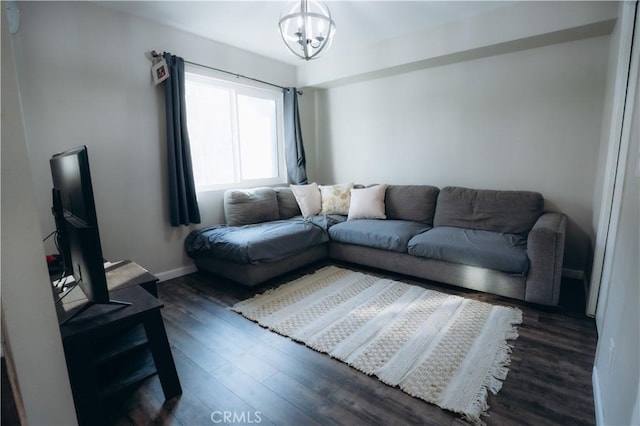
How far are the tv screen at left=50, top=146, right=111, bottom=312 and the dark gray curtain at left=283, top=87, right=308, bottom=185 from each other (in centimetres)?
289

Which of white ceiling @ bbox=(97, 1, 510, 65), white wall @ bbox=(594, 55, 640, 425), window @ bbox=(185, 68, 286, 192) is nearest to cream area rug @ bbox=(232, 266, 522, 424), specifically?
white wall @ bbox=(594, 55, 640, 425)

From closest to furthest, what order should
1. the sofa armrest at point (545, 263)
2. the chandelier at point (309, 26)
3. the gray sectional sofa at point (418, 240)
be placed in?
the chandelier at point (309, 26) < the sofa armrest at point (545, 263) < the gray sectional sofa at point (418, 240)

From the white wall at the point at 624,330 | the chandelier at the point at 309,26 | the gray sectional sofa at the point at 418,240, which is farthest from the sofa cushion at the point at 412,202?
the white wall at the point at 624,330

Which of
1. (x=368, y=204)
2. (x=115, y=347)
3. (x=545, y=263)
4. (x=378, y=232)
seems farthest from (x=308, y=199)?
(x=115, y=347)

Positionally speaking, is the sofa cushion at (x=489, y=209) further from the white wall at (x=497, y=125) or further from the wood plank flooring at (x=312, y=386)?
the wood plank flooring at (x=312, y=386)

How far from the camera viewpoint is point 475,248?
2.51 metres

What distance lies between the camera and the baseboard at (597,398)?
1.29 meters

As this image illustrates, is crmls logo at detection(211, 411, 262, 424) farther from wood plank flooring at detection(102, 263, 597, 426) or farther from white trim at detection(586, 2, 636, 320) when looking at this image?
white trim at detection(586, 2, 636, 320)

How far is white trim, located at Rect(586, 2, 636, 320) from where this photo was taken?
192cm

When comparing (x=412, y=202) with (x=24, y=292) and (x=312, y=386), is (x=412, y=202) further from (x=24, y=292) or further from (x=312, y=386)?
(x=24, y=292)

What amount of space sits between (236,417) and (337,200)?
8.82ft

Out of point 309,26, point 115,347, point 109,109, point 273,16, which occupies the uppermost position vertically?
point 273,16

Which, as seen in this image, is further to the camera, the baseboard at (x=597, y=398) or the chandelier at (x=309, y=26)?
the chandelier at (x=309, y=26)

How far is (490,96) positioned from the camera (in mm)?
3217
